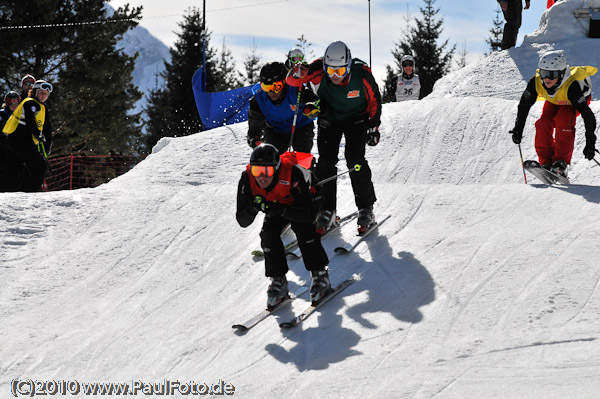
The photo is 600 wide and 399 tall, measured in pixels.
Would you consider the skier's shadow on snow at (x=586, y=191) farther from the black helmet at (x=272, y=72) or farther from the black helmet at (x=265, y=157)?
the black helmet at (x=265, y=157)

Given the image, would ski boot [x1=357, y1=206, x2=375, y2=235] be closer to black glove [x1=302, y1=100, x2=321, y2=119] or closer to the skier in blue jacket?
the skier in blue jacket

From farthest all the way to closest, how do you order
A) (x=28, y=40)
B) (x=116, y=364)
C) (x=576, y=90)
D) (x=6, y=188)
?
(x=28, y=40) < (x=6, y=188) < (x=576, y=90) < (x=116, y=364)

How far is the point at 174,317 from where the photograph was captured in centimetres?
558

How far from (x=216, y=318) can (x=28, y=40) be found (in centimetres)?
1488

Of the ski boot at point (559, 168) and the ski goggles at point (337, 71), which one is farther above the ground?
the ski goggles at point (337, 71)

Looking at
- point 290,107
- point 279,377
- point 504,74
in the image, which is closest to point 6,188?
point 290,107

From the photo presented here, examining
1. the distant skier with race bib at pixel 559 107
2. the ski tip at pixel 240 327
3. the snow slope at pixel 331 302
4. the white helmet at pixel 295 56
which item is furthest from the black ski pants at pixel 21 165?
the distant skier with race bib at pixel 559 107

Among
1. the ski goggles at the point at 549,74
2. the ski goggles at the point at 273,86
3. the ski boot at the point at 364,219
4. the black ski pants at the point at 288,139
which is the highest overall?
the ski goggles at the point at 549,74

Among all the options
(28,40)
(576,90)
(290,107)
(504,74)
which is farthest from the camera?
(28,40)

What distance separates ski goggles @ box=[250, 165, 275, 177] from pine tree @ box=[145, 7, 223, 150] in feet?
68.2

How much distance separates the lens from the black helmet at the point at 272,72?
6309 mm

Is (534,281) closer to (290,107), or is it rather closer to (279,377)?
(279,377)

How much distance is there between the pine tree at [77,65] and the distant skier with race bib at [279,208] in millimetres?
14458

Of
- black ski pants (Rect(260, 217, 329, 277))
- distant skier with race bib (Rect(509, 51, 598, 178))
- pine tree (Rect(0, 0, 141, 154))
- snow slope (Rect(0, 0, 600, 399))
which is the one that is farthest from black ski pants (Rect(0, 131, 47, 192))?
pine tree (Rect(0, 0, 141, 154))
